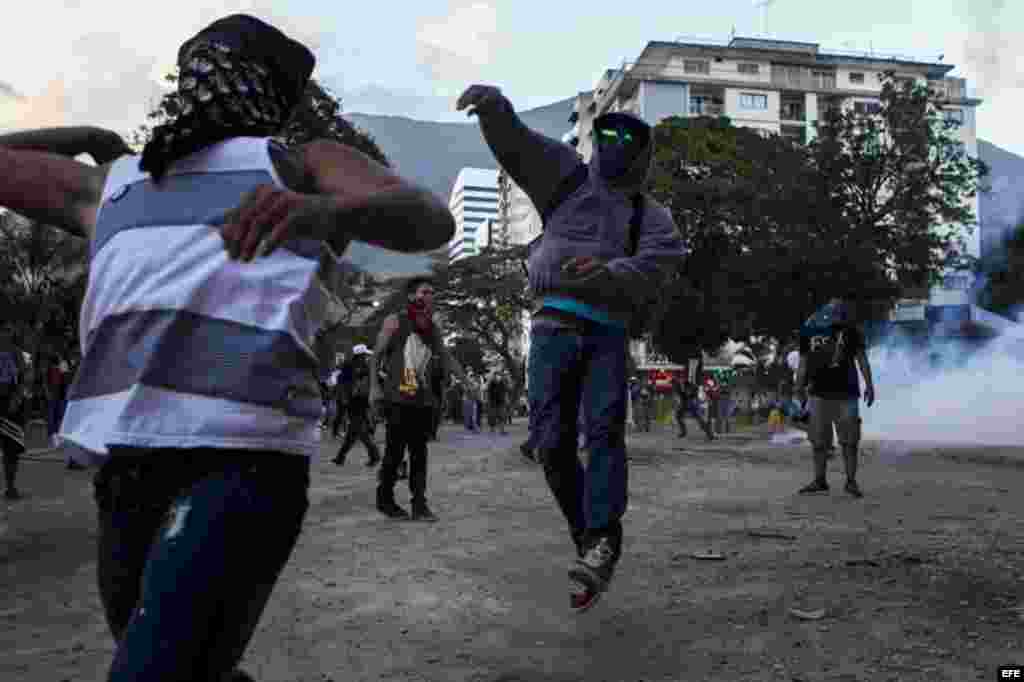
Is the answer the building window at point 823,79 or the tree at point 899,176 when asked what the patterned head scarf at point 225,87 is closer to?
Result: the tree at point 899,176

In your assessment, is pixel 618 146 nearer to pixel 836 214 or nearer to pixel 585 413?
pixel 585 413

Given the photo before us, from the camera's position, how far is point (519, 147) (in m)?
4.42

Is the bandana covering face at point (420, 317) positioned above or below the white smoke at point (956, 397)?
above

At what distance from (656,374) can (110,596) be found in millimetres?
68084

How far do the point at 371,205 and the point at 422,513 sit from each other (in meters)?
6.49

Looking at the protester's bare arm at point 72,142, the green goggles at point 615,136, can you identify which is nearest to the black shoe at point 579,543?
the green goggles at point 615,136

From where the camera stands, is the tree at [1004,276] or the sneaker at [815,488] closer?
the sneaker at [815,488]

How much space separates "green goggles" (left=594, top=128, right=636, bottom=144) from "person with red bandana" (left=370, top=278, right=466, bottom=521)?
4.12m

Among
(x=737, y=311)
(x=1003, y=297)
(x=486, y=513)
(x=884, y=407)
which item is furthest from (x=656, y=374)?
(x=486, y=513)

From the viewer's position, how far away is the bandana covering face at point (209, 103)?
2.09 meters

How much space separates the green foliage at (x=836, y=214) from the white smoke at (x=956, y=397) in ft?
25.9

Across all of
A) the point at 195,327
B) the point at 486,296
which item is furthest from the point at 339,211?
the point at 486,296

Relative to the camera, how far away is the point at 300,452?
2.06 metres

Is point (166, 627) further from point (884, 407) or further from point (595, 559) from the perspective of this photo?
point (884, 407)
